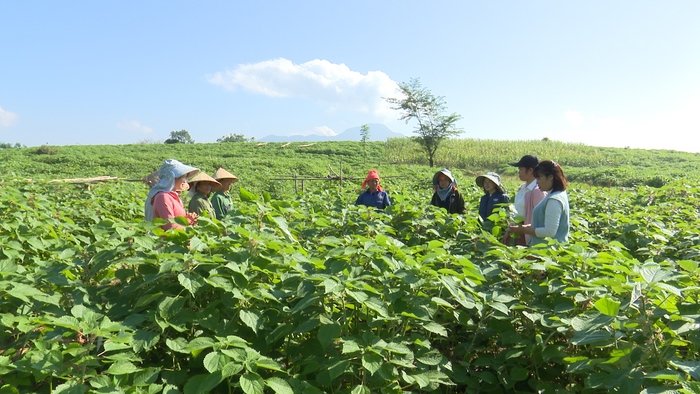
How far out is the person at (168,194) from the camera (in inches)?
137

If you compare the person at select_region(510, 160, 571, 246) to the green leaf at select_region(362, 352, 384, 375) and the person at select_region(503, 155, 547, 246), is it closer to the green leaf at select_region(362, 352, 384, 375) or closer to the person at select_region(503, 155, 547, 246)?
the person at select_region(503, 155, 547, 246)

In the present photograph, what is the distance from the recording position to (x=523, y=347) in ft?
7.21

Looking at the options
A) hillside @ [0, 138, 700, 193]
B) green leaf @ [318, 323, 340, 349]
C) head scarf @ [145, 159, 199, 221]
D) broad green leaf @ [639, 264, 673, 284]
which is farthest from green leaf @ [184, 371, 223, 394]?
hillside @ [0, 138, 700, 193]

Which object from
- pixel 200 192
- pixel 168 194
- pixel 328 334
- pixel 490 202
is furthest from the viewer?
pixel 490 202

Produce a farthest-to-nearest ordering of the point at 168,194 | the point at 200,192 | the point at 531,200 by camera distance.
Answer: the point at 200,192, the point at 531,200, the point at 168,194

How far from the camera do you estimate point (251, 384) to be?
1492 mm

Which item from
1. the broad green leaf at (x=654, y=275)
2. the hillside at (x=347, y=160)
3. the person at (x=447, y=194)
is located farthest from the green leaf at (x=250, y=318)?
the hillside at (x=347, y=160)

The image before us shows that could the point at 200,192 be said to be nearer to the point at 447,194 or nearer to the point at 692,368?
the point at 447,194

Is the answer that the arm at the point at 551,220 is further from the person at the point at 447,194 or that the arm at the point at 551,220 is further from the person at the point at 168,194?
the person at the point at 168,194

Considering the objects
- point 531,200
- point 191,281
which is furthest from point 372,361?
point 531,200

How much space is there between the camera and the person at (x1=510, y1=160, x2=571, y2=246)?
339cm

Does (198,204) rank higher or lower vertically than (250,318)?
higher

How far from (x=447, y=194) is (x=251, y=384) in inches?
171

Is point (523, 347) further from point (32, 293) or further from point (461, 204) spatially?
point (461, 204)
